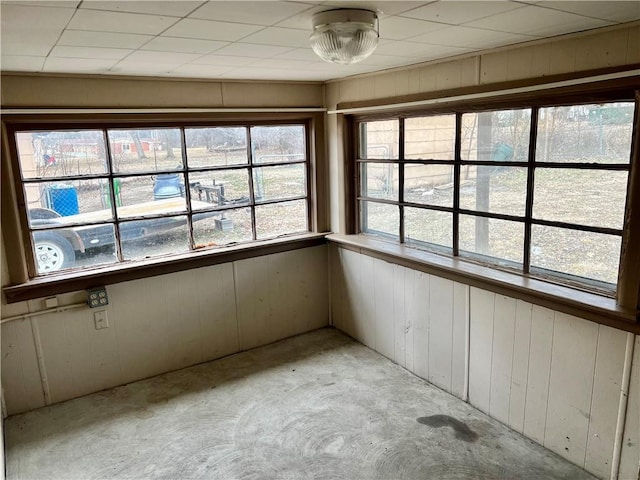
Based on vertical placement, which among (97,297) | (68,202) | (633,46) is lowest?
(97,297)

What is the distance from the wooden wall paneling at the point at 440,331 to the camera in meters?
3.16

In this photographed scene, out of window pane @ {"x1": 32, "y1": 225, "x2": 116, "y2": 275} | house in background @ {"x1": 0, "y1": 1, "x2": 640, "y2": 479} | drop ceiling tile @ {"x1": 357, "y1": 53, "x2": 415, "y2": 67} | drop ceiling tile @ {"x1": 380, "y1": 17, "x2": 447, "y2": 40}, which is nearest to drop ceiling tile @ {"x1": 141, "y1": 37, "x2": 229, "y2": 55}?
house in background @ {"x1": 0, "y1": 1, "x2": 640, "y2": 479}

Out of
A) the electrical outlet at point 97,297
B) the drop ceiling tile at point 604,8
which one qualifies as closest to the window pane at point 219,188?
the electrical outlet at point 97,297

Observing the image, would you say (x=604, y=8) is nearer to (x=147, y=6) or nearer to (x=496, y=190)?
(x=496, y=190)

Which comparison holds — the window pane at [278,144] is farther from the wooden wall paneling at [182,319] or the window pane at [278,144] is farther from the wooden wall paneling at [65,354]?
the wooden wall paneling at [65,354]

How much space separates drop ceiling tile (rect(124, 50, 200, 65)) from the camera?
2420 mm

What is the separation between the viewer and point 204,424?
2967 millimetres

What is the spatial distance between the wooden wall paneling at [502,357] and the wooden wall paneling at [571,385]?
0.86 ft

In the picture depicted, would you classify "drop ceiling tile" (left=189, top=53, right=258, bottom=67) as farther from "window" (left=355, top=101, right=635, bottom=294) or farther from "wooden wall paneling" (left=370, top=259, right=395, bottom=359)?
"wooden wall paneling" (left=370, top=259, right=395, bottom=359)

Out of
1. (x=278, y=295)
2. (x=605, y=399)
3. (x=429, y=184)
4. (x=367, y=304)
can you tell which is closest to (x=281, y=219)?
(x=278, y=295)

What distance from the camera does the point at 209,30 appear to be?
1948 mm

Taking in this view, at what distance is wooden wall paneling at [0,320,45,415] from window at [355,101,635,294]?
269 centimetres

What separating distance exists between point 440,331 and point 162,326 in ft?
6.76

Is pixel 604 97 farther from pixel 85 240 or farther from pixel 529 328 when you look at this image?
pixel 85 240
